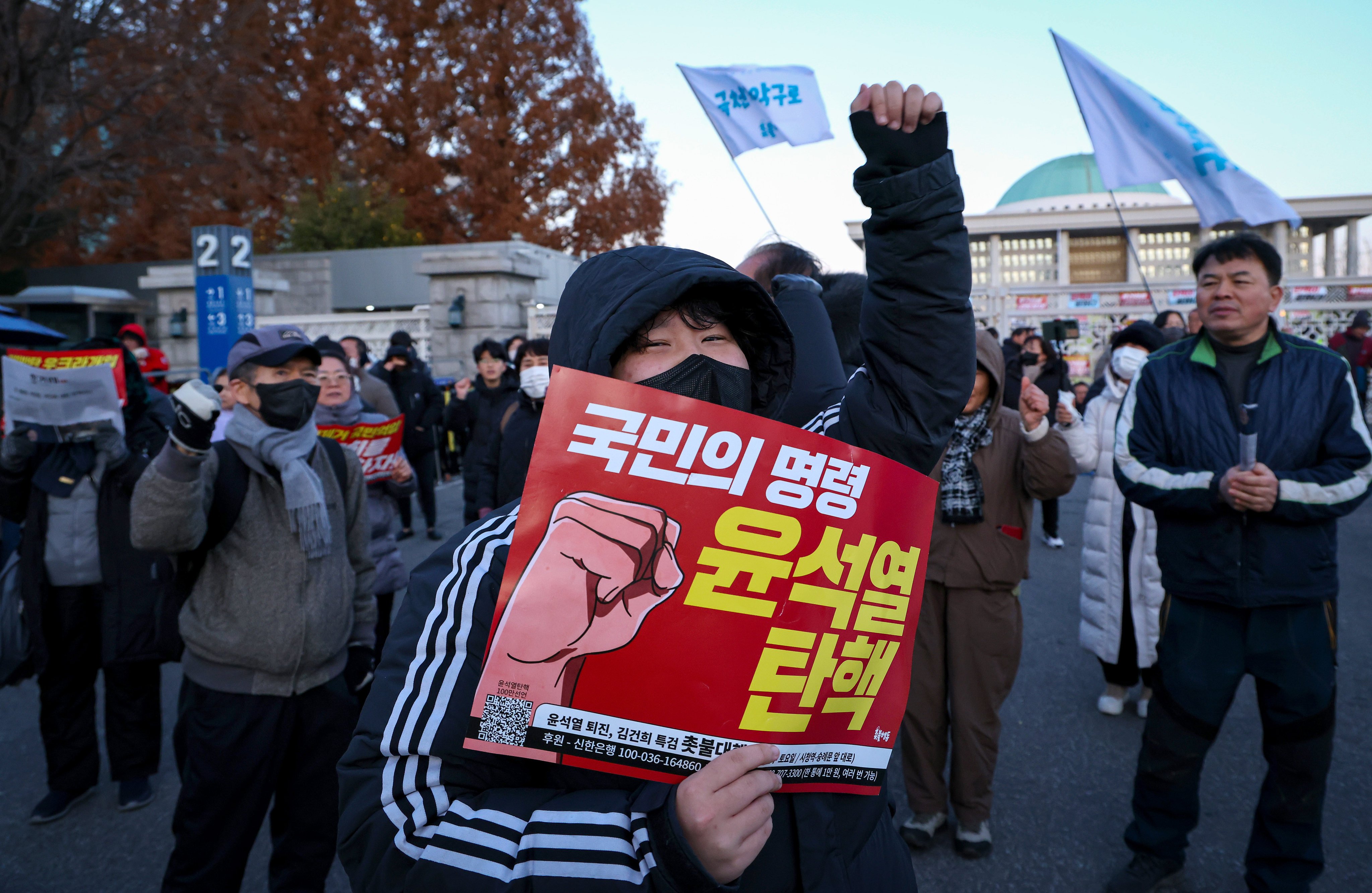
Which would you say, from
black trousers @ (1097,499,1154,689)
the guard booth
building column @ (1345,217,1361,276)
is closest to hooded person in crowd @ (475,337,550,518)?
black trousers @ (1097,499,1154,689)

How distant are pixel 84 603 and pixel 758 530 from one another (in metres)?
3.73

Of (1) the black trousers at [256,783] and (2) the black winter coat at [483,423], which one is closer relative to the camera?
(1) the black trousers at [256,783]

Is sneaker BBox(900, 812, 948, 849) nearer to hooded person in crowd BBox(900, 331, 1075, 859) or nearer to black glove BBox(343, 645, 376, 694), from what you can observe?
hooded person in crowd BBox(900, 331, 1075, 859)

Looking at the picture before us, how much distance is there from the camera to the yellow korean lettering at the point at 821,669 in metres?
1.10

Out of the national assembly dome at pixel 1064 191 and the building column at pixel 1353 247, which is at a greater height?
the national assembly dome at pixel 1064 191

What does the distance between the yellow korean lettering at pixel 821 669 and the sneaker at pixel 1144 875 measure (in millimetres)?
2514

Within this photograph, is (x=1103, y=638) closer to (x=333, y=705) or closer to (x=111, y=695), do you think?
(x=333, y=705)

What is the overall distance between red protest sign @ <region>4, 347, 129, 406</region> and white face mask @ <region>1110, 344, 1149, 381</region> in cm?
482

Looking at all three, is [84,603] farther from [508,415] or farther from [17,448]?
[508,415]

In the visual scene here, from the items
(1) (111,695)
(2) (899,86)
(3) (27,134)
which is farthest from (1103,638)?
(3) (27,134)

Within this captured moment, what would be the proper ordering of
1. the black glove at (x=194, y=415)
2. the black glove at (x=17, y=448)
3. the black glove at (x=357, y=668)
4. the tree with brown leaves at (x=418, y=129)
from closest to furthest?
the black glove at (x=194, y=415) < the black glove at (x=357, y=668) < the black glove at (x=17, y=448) < the tree with brown leaves at (x=418, y=129)

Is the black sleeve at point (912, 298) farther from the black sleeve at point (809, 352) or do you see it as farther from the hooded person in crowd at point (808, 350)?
the black sleeve at point (809, 352)

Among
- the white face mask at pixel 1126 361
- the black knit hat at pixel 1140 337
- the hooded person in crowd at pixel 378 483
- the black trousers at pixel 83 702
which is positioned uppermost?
the black knit hat at pixel 1140 337

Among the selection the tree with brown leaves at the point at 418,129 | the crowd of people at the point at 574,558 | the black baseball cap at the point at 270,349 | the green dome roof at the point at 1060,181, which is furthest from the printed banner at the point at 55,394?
the green dome roof at the point at 1060,181
